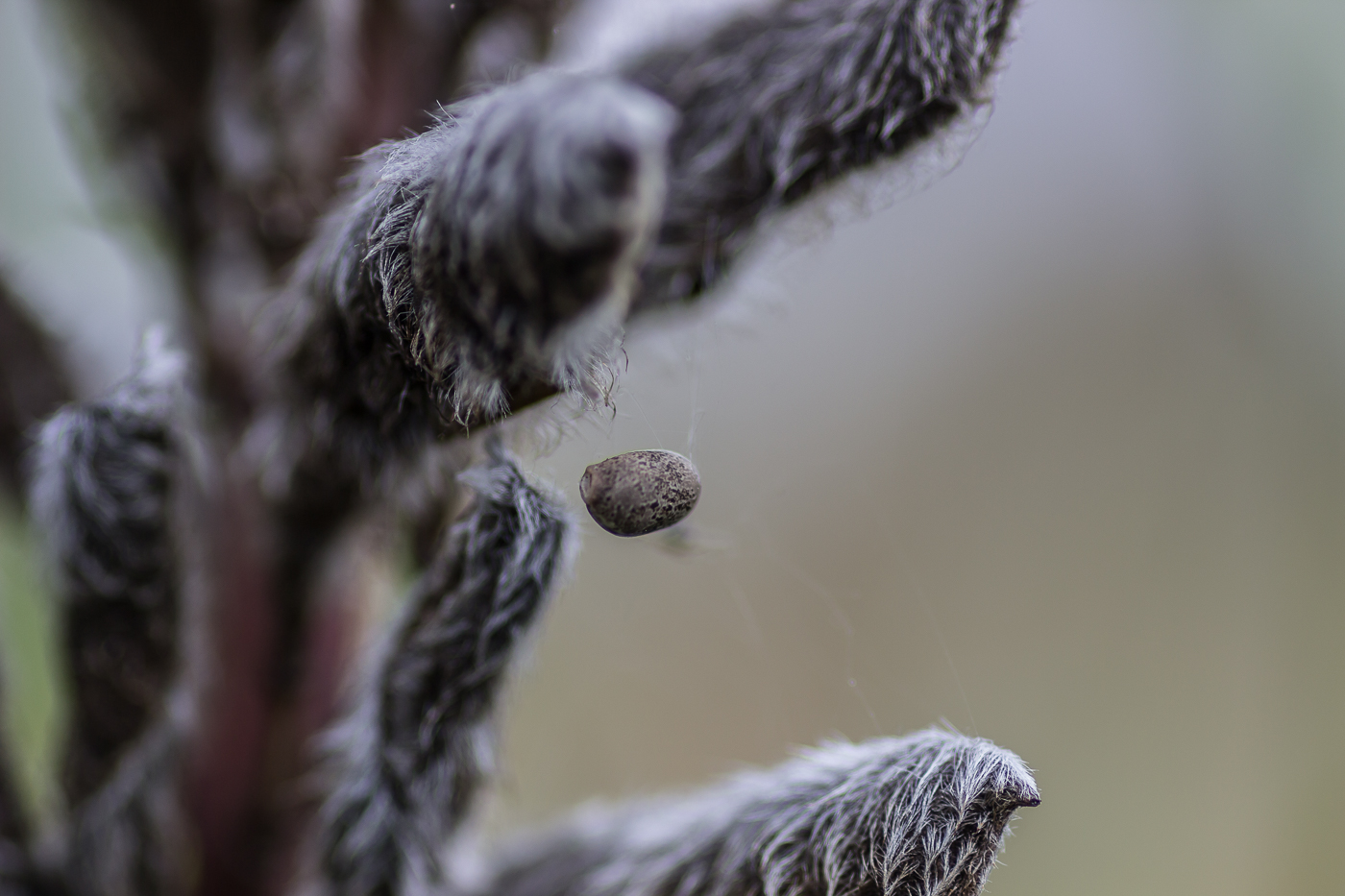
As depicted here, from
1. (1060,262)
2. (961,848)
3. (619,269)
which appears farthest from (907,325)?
(619,269)

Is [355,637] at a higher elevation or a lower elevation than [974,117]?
lower

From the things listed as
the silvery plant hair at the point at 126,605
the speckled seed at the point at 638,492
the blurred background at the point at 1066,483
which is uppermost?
the speckled seed at the point at 638,492

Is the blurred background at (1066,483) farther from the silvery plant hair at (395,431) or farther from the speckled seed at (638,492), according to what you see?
the speckled seed at (638,492)

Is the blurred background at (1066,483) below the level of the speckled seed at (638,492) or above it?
below

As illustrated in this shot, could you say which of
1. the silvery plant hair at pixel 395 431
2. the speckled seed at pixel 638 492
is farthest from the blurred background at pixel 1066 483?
the speckled seed at pixel 638 492

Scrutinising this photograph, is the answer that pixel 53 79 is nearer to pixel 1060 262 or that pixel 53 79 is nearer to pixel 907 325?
pixel 907 325

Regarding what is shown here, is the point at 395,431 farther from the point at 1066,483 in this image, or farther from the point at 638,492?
the point at 1066,483

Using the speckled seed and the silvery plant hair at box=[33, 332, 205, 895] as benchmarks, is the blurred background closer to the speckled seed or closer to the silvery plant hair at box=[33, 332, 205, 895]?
the silvery plant hair at box=[33, 332, 205, 895]

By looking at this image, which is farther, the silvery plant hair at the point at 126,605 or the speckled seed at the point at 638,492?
the silvery plant hair at the point at 126,605
